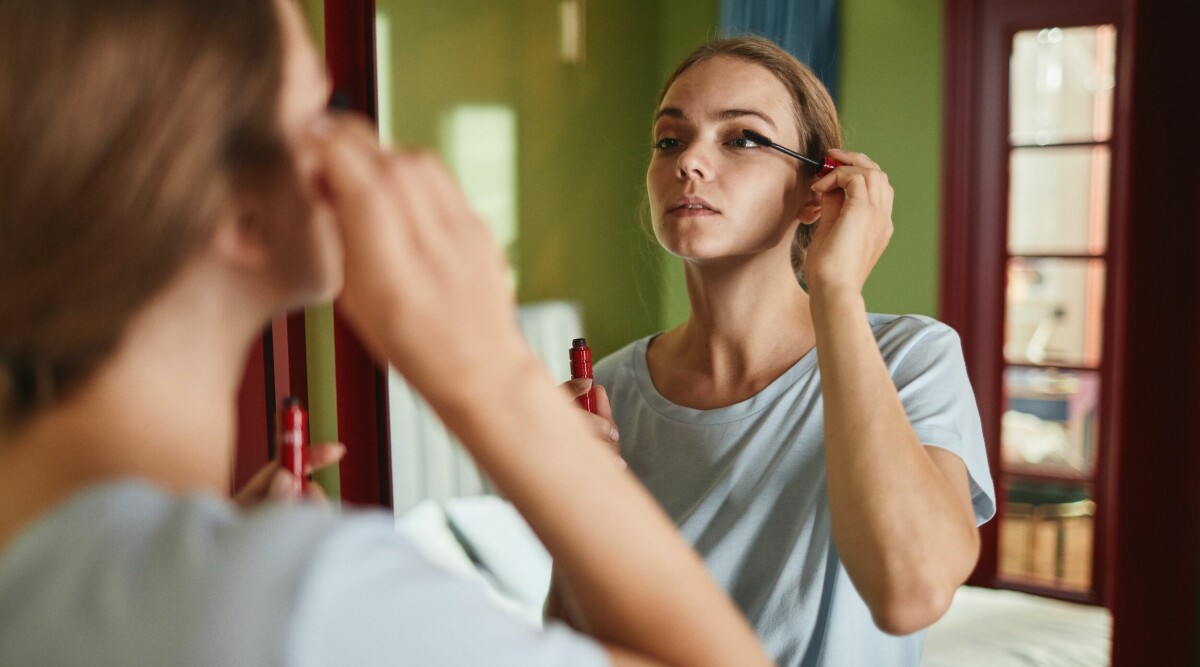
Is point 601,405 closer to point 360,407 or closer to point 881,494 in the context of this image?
point 881,494

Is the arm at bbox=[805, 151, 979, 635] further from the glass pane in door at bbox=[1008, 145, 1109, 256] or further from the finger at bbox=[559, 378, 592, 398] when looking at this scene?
the glass pane in door at bbox=[1008, 145, 1109, 256]

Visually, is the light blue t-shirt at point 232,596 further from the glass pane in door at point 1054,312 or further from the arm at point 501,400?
the glass pane in door at point 1054,312

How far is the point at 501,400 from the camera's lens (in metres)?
0.35

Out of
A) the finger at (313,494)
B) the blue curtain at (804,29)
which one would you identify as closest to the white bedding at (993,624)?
the finger at (313,494)

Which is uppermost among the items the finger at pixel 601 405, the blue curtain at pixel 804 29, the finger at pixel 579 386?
the blue curtain at pixel 804 29

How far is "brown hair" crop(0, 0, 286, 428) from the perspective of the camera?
12.7 inches

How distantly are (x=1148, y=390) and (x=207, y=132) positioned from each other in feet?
2.71

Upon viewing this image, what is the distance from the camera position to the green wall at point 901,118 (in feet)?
3.01

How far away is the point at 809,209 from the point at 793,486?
0.31 metres

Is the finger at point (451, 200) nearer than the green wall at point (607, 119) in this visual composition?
Yes

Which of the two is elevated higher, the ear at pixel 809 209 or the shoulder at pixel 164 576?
the ear at pixel 809 209

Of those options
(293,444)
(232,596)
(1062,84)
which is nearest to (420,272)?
(232,596)

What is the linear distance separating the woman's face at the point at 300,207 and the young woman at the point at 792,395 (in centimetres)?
43

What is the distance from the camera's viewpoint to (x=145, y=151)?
1.08 feet
